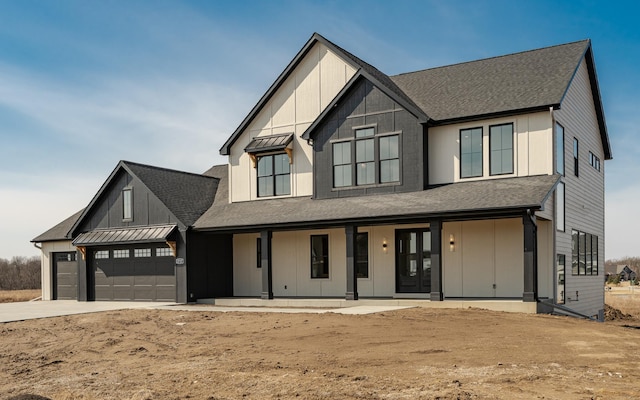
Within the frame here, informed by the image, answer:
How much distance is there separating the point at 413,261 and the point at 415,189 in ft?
8.21

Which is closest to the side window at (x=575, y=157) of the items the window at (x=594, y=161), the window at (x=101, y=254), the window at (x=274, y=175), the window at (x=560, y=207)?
the window at (x=560, y=207)

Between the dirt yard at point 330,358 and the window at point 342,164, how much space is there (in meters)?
6.57

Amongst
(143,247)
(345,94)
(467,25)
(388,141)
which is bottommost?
(143,247)

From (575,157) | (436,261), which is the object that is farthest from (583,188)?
(436,261)

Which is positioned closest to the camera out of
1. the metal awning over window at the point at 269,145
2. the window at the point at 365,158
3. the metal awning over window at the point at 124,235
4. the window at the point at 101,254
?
the window at the point at 365,158

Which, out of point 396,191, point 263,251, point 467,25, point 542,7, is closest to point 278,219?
point 263,251

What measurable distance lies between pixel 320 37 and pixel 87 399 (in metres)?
17.4

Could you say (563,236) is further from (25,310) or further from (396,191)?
(25,310)

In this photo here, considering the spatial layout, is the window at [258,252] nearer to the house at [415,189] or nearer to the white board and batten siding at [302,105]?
the house at [415,189]

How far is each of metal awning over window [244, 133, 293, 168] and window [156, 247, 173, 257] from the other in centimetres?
469

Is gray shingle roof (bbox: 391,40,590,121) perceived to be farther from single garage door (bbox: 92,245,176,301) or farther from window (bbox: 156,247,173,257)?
single garage door (bbox: 92,245,176,301)

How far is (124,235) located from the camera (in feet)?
82.0

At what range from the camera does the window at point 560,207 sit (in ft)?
65.1

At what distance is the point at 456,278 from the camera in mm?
20484
